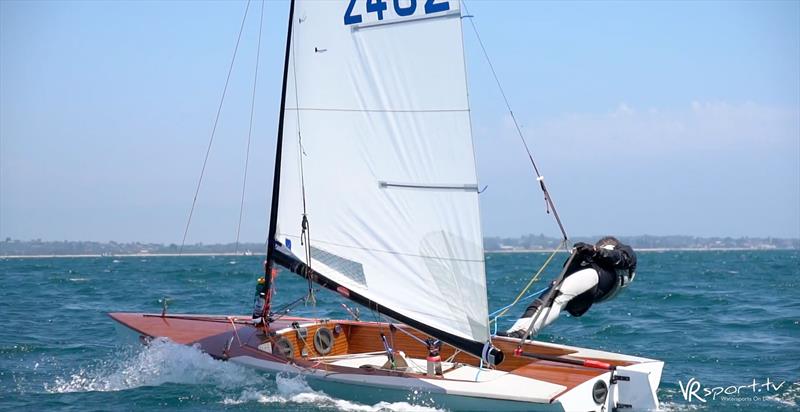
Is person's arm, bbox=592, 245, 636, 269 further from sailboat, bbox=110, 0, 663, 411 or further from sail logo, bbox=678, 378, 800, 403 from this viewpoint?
sail logo, bbox=678, 378, 800, 403

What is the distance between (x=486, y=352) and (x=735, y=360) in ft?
16.3

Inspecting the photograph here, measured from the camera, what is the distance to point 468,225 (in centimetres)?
825

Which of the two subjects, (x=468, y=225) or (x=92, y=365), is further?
(x=92, y=365)

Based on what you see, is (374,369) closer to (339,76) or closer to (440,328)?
(440,328)

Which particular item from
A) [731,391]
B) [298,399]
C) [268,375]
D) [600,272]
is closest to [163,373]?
[268,375]

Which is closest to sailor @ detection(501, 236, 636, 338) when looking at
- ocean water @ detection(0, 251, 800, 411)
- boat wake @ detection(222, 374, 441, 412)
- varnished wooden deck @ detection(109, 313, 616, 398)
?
varnished wooden deck @ detection(109, 313, 616, 398)

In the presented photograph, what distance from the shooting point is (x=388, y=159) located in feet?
28.6

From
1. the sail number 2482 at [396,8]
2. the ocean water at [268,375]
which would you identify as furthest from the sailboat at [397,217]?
the ocean water at [268,375]

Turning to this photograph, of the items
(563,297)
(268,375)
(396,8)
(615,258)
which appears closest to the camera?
(396,8)

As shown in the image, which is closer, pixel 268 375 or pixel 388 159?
pixel 388 159

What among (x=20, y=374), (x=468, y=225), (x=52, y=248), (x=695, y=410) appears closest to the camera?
(x=468, y=225)

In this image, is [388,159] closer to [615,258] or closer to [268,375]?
[268,375]

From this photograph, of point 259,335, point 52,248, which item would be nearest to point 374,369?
point 259,335

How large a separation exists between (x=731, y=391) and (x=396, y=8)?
5.44 m
